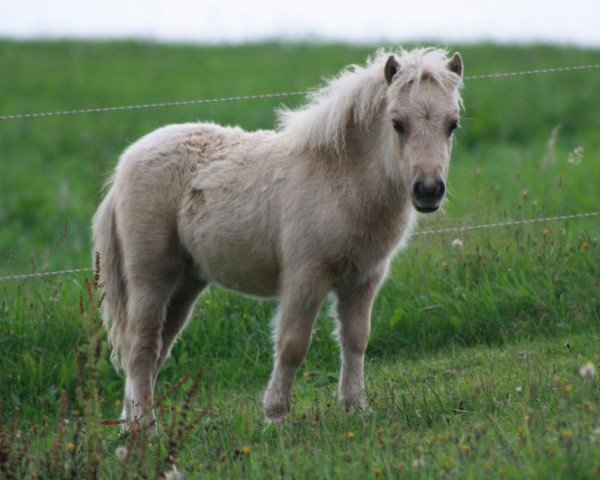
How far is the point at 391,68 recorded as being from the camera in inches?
218

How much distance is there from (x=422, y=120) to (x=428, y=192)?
1.32ft

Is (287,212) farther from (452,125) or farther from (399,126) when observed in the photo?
(452,125)

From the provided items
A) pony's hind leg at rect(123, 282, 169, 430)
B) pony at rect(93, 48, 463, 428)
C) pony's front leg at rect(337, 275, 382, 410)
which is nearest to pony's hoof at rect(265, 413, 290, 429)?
pony at rect(93, 48, 463, 428)

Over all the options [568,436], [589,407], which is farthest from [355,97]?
[568,436]

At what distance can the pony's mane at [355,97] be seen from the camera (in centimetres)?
552

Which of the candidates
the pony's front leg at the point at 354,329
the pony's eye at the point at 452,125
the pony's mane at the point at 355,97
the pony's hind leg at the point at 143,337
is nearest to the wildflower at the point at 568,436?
the pony's eye at the point at 452,125

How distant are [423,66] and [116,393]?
3078 mm

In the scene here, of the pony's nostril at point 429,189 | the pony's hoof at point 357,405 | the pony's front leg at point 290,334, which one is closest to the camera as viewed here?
the pony's nostril at point 429,189

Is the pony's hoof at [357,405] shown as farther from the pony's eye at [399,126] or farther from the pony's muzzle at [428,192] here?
the pony's eye at [399,126]

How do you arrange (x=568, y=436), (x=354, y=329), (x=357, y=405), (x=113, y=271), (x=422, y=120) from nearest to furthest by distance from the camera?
(x=568, y=436), (x=422, y=120), (x=357, y=405), (x=354, y=329), (x=113, y=271)

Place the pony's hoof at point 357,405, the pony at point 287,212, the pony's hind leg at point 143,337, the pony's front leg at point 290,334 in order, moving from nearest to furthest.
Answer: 1. the pony's hoof at point 357,405
2. the pony at point 287,212
3. the pony's front leg at point 290,334
4. the pony's hind leg at point 143,337

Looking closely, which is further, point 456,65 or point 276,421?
point 456,65

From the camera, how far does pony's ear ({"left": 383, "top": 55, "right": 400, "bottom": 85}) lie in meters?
5.54

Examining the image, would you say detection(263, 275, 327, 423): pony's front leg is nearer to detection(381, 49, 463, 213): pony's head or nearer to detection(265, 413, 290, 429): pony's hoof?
detection(265, 413, 290, 429): pony's hoof
